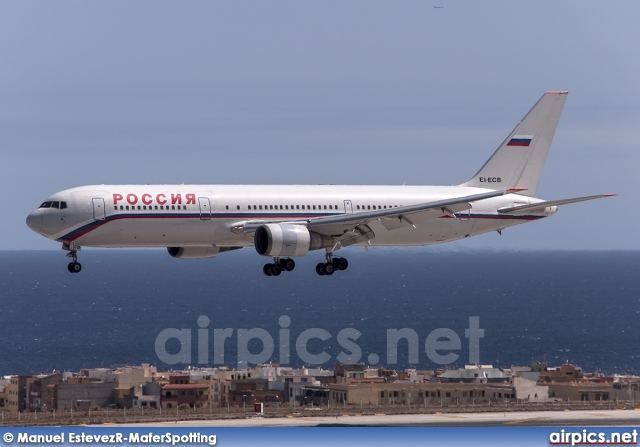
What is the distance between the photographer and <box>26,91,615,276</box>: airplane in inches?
3068

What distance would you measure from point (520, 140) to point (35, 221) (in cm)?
3865

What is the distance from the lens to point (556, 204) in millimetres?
87938

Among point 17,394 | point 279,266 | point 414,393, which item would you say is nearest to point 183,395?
point 17,394

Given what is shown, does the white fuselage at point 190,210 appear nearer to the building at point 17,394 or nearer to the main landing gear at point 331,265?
the main landing gear at point 331,265

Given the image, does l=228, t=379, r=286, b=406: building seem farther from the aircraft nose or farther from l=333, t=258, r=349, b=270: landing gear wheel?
the aircraft nose

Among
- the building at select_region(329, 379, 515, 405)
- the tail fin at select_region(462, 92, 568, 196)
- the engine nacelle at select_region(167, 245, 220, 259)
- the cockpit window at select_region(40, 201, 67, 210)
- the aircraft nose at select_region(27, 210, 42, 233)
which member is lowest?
the building at select_region(329, 379, 515, 405)

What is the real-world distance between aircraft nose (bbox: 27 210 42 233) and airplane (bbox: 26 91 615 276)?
2.5 inches

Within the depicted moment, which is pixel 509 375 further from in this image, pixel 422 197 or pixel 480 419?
pixel 422 197

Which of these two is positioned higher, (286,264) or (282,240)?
(282,240)

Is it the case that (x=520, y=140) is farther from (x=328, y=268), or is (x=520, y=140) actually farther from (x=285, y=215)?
(x=285, y=215)

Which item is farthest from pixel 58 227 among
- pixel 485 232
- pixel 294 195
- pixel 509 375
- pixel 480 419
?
pixel 509 375

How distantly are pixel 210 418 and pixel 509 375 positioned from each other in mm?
63645

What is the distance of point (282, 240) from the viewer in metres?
79.7

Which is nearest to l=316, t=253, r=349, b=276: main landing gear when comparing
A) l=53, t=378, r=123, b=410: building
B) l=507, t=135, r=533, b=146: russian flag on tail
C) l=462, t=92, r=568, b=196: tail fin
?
l=462, t=92, r=568, b=196: tail fin
